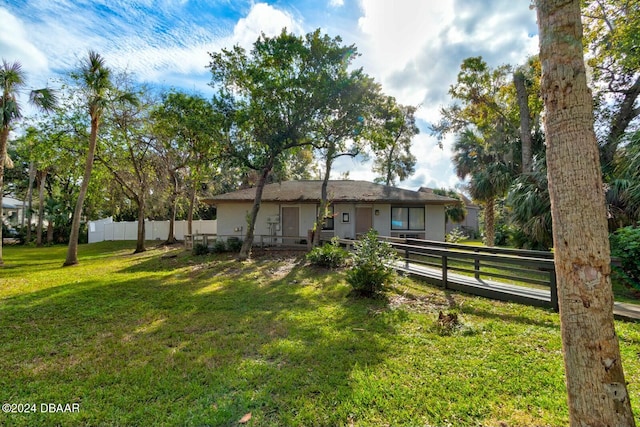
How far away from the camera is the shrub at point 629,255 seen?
6.12 m

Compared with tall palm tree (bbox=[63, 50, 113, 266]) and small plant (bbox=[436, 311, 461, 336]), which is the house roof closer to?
tall palm tree (bbox=[63, 50, 113, 266])

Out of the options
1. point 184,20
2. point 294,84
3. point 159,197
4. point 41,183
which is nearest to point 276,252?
point 294,84

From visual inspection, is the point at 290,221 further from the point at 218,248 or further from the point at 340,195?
the point at 218,248

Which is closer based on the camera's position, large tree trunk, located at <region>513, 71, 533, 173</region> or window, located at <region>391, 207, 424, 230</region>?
large tree trunk, located at <region>513, 71, 533, 173</region>

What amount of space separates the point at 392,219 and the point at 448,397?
14319 mm

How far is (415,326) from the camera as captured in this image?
4.59 m

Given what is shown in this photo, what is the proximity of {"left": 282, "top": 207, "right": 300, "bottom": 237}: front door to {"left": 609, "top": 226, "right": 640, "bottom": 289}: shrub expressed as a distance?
13130mm

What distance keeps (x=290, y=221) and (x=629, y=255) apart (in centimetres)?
1369

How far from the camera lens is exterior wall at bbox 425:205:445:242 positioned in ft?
54.1

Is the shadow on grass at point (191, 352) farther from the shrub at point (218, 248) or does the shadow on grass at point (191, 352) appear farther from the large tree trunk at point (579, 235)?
the shrub at point (218, 248)

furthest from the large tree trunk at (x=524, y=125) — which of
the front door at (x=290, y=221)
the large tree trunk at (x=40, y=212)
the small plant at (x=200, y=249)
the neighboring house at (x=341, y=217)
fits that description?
the large tree trunk at (x=40, y=212)

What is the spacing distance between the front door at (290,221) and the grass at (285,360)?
9.94 metres

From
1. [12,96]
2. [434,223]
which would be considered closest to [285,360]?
[434,223]

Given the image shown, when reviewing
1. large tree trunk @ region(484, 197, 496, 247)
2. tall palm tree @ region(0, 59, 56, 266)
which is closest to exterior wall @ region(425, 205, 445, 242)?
large tree trunk @ region(484, 197, 496, 247)
